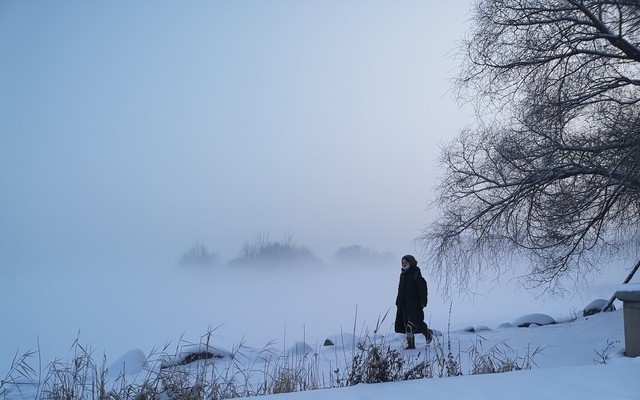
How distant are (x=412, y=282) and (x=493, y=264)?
2100 millimetres

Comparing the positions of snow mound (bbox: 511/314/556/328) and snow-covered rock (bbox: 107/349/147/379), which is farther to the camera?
snow mound (bbox: 511/314/556/328)

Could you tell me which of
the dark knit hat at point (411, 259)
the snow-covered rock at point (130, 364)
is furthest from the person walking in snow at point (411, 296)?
the snow-covered rock at point (130, 364)

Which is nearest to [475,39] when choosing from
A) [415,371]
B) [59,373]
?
[415,371]

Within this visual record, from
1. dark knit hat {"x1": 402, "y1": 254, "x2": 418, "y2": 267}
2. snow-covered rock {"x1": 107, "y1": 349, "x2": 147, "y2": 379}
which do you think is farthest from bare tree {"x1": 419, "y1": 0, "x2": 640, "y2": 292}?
snow-covered rock {"x1": 107, "y1": 349, "x2": 147, "y2": 379}

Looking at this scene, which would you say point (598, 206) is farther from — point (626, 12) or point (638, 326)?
point (638, 326)

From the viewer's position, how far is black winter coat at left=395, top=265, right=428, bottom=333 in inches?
434

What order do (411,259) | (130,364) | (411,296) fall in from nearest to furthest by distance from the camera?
(130,364) → (411,296) → (411,259)

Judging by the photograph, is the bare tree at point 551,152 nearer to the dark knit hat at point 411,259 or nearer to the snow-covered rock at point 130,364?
the dark knit hat at point 411,259

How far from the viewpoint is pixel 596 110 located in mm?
11086

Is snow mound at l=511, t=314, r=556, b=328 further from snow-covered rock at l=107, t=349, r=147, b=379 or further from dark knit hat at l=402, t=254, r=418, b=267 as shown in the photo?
A: snow-covered rock at l=107, t=349, r=147, b=379

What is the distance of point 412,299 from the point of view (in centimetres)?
1106

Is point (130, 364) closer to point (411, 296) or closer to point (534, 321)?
point (411, 296)

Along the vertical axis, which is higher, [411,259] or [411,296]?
[411,259]

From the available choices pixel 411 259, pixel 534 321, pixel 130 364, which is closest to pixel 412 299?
pixel 411 259
